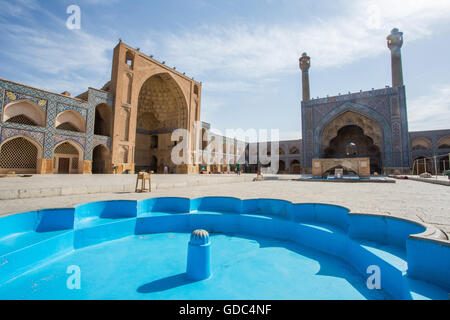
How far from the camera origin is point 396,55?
16688 mm

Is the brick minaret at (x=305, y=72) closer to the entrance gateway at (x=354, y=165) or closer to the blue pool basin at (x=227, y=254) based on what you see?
the entrance gateway at (x=354, y=165)

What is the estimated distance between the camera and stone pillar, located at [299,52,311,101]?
19594mm

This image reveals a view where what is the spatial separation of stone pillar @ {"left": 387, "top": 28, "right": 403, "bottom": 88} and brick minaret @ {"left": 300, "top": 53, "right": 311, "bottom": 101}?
615 cm

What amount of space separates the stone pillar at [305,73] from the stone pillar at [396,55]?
6.14 metres

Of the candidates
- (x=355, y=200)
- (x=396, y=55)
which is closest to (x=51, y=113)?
(x=355, y=200)

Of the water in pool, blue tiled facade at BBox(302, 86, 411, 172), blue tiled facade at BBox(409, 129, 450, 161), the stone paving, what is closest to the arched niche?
the stone paving

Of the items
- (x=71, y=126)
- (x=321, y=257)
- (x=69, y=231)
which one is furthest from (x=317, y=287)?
(x=71, y=126)

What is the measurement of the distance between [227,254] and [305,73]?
69.3 feet

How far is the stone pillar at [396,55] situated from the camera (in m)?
16.4

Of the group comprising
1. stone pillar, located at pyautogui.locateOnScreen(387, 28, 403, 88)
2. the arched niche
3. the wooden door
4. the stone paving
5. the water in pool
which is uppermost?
stone pillar, located at pyautogui.locateOnScreen(387, 28, 403, 88)

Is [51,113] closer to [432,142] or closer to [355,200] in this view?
[355,200]

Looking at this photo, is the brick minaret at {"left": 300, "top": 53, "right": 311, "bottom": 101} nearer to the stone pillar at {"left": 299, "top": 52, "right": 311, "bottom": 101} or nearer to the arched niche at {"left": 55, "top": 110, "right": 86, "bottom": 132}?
the stone pillar at {"left": 299, "top": 52, "right": 311, "bottom": 101}
